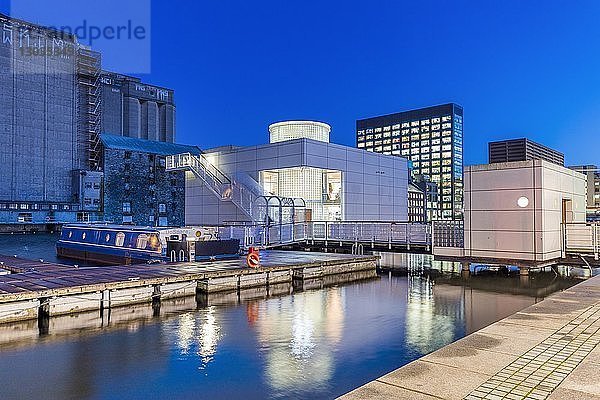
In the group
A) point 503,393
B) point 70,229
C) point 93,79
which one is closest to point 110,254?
point 70,229

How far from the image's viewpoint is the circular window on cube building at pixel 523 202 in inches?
828

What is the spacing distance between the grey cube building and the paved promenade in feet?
286

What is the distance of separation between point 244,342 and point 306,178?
32.9 metres

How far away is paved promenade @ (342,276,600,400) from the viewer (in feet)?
20.0

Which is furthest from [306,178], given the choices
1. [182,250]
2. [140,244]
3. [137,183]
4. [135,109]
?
[135,109]

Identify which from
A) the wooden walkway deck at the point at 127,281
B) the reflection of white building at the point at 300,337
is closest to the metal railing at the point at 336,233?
the wooden walkway deck at the point at 127,281

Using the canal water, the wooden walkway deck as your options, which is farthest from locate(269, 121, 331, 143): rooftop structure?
the canal water

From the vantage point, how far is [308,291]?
1886 cm

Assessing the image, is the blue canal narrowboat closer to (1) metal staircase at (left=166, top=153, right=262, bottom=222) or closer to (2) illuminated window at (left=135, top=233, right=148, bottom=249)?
(2) illuminated window at (left=135, top=233, right=148, bottom=249)

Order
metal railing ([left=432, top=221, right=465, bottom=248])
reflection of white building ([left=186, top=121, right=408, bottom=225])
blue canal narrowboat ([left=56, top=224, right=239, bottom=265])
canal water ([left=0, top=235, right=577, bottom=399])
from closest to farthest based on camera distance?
canal water ([left=0, top=235, right=577, bottom=399]) < blue canal narrowboat ([left=56, top=224, right=239, bottom=265]) < metal railing ([left=432, top=221, right=465, bottom=248]) < reflection of white building ([left=186, top=121, right=408, bottom=225])

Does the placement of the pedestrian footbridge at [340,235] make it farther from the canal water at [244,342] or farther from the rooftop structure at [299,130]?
the rooftop structure at [299,130]

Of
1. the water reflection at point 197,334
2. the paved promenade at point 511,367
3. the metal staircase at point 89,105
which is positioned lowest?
the water reflection at point 197,334

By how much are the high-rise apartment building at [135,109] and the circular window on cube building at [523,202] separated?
11178cm

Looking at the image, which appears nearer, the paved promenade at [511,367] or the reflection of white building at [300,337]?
the paved promenade at [511,367]
